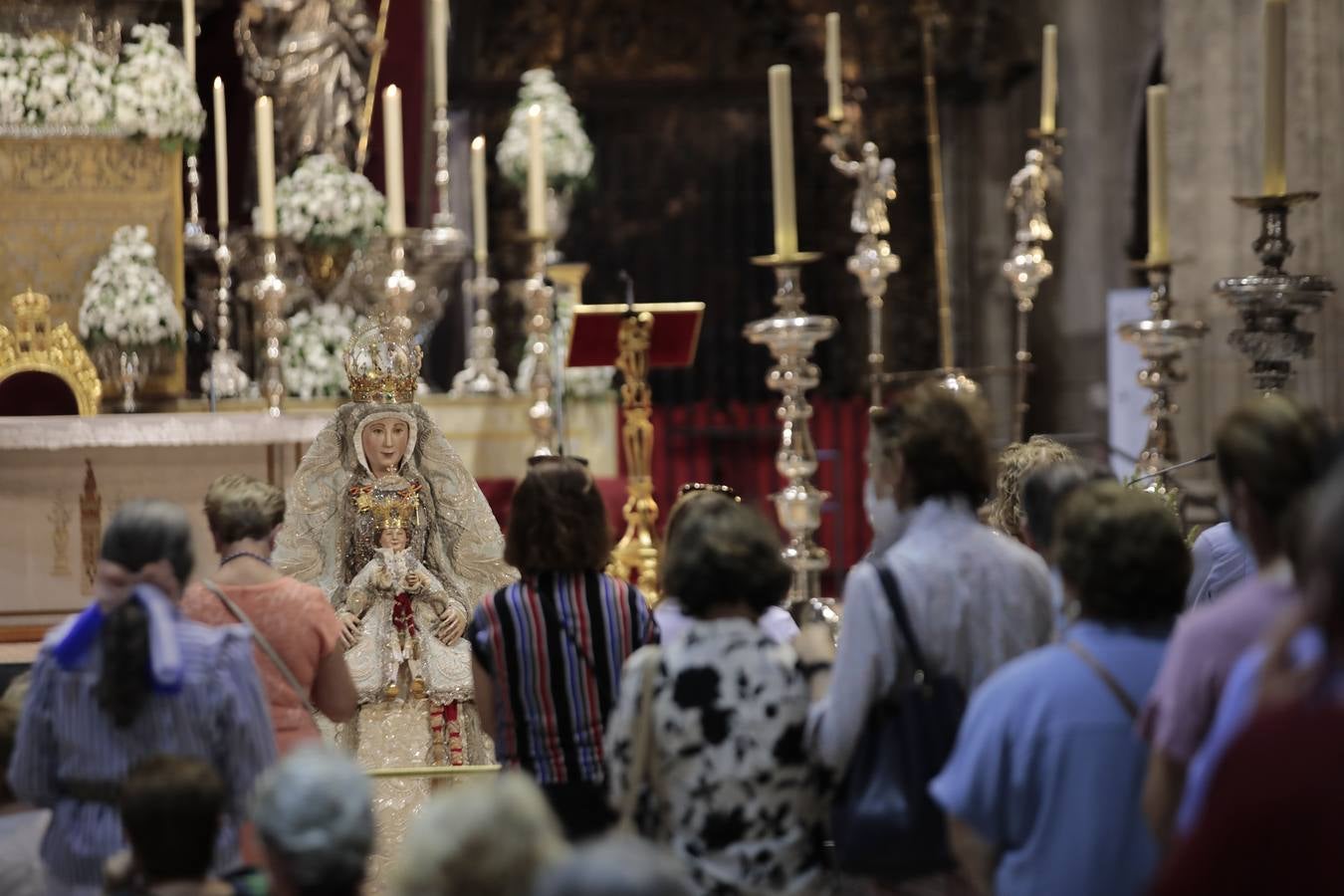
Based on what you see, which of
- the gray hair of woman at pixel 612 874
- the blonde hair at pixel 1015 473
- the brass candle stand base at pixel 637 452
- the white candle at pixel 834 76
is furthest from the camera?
the brass candle stand base at pixel 637 452

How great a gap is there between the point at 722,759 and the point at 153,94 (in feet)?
22.3

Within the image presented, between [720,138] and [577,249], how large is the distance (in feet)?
4.22

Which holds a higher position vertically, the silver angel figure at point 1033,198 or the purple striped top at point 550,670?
the silver angel figure at point 1033,198

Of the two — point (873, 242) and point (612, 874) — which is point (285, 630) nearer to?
point (612, 874)

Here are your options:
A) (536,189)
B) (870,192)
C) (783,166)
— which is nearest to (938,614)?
(783,166)

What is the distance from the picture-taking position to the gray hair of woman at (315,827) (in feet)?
9.04

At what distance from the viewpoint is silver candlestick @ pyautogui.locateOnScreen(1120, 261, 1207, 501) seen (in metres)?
6.21

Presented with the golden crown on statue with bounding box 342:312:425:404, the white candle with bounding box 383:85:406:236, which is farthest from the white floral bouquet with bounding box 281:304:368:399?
the golden crown on statue with bounding box 342:312:425:404

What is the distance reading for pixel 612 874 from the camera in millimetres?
2105

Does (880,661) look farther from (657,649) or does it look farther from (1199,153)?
(1199,153)

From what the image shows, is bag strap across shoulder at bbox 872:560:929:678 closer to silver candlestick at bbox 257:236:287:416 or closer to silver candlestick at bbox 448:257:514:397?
silver candlestick at bbox 257:236:287:416

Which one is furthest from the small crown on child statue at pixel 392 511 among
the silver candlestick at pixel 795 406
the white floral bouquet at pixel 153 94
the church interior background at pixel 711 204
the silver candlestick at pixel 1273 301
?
the white floral bouquet at pixel 153 94

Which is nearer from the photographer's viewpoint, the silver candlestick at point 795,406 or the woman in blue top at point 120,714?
the woman in blue top at point 120,714

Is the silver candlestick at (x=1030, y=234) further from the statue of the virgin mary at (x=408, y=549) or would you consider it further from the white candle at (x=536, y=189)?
the statue of the virgin mary at (x=408, y=549)
